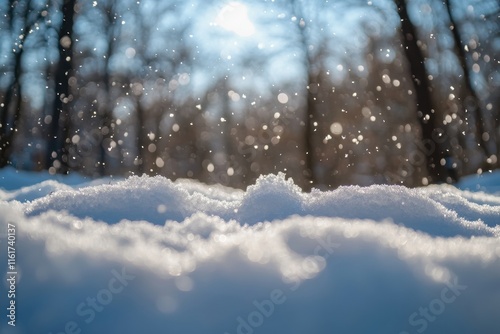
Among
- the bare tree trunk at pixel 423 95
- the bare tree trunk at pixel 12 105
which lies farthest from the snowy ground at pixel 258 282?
the bare tree trunk at pixel 12 105

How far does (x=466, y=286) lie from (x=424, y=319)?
159 millimetres

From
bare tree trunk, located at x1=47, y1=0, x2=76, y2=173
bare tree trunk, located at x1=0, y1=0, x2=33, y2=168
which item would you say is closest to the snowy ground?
bare tree trunk, located at x1=47, y1=0, x2=76, y2=173

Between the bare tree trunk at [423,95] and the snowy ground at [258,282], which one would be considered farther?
the bare tree trunk at [423,95]

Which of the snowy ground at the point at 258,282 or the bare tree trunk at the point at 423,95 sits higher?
the snowy ground at the point at 258,282

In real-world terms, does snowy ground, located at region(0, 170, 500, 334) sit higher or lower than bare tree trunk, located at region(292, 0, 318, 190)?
higher

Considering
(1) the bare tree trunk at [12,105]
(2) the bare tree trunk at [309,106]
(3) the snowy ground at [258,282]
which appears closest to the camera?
(3) the snowy ground at [258,282]

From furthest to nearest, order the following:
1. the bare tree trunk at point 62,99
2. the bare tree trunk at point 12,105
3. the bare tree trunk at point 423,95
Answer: the bare tree trunk at point 12,105 → the bare tree trunk at point 62,99 → the bare tree trunk at point 423,95

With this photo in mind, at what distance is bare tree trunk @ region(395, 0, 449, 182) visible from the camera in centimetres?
987

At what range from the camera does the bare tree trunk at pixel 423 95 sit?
9867mm

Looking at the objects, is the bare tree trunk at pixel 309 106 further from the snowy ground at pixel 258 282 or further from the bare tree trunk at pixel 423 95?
the snowy ground at pixel 258 282

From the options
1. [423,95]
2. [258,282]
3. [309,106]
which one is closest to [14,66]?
[309,106]

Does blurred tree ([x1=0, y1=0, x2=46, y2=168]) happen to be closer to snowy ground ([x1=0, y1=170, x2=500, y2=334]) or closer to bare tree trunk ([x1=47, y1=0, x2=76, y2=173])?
bare tree trunk ([x1=47, y1=0, x2=76, y2=173])

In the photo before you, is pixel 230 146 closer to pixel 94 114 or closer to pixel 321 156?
pixel 321 156

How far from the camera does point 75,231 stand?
137cm
